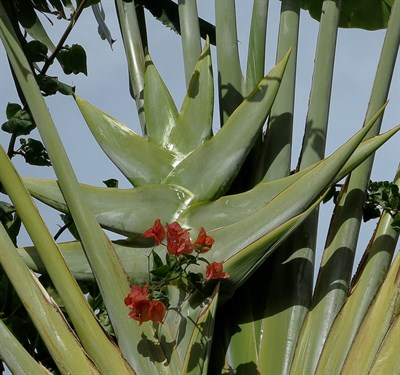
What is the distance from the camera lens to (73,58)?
6.73 ft

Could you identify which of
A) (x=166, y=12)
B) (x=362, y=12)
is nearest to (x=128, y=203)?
(x=166, y=12)

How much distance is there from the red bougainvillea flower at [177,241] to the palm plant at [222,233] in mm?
37

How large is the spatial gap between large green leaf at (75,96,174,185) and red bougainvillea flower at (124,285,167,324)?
0.29 m

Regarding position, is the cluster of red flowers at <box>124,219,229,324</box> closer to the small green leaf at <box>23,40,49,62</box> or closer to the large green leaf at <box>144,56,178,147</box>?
the large green leaf at <box>144,56,178,147</box>

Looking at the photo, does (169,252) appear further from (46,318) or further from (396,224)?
(396,224)

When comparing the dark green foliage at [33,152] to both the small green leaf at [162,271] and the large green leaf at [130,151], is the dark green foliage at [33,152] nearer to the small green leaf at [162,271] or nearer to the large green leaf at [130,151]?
the large green leaf at [130,151]

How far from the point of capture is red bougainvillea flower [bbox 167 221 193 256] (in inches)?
56.7

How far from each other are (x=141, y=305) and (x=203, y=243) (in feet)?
0.47

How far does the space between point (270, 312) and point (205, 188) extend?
234 mm

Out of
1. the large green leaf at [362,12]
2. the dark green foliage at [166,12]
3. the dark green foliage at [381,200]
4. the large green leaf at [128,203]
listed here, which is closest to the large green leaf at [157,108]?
the large green leaf at [128,203]

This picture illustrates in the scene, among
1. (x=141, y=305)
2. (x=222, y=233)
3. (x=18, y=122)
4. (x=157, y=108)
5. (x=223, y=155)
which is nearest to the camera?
(x=141, y=305)

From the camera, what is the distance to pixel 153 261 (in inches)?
58.9

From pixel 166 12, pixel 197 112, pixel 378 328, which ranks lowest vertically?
pixel 378 328

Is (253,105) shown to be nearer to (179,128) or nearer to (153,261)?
(179,128)
